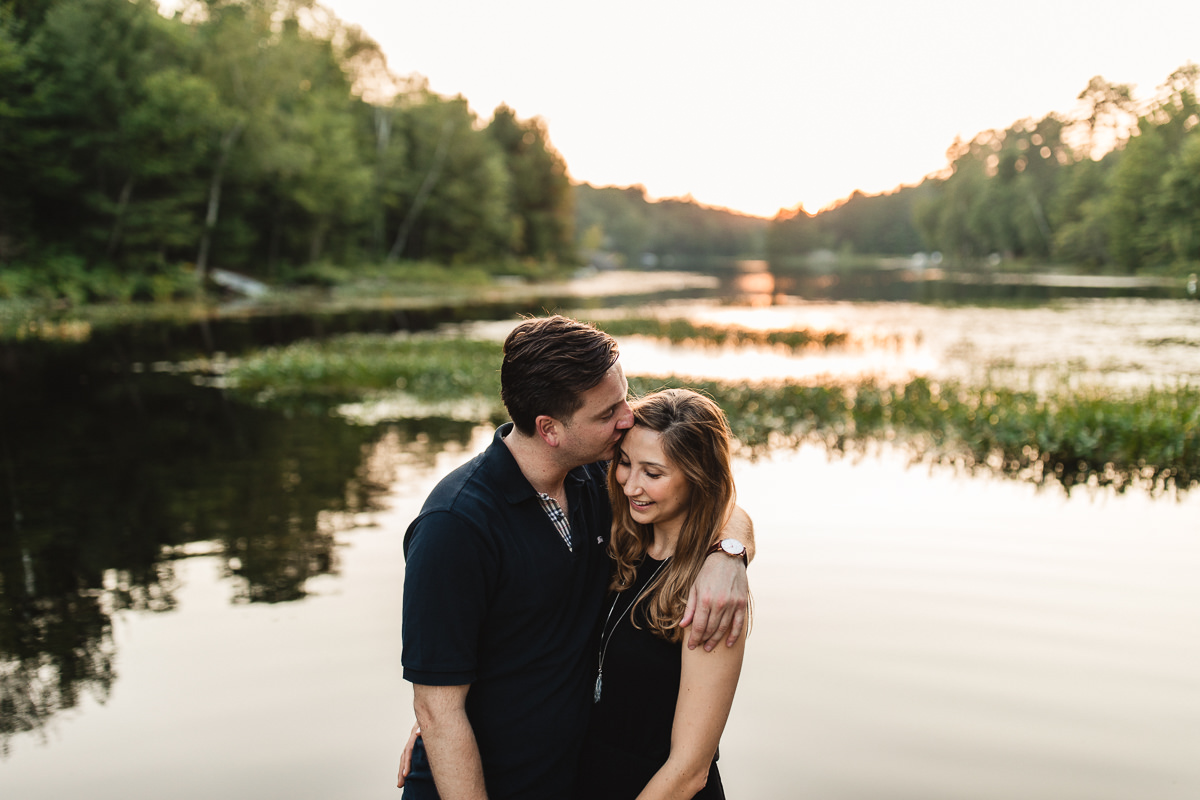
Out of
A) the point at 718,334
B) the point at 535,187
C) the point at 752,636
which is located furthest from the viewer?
the point at 535,187

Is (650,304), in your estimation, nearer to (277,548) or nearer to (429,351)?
(429,351)

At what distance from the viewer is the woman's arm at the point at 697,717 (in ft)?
8.77

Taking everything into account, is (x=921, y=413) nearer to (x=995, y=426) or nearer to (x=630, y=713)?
(x=995, y=426)

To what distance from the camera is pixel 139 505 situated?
1020cm

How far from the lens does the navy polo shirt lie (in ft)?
8.36

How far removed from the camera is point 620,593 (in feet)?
9.86

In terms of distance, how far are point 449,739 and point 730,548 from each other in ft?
3.49

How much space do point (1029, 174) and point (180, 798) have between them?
12895cm

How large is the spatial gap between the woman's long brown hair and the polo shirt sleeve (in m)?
0.61

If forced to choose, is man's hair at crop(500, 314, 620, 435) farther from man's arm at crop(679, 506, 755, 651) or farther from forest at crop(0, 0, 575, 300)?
forest at crop(0, 0, 575, 300)

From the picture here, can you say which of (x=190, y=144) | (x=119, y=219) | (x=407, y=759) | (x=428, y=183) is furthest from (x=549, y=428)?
(x=428, y=183)

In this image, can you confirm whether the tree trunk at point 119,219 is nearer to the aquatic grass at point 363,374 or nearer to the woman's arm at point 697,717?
Answer: the aquatic grass at point 363,374

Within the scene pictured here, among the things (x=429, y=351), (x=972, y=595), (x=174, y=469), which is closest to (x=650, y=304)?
(x=429, y=351)

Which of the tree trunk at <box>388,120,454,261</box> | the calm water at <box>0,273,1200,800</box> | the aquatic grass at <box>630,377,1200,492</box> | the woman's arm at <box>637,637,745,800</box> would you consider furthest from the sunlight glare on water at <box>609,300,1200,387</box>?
the tree trunk at <box>388,120,454,261</box>
